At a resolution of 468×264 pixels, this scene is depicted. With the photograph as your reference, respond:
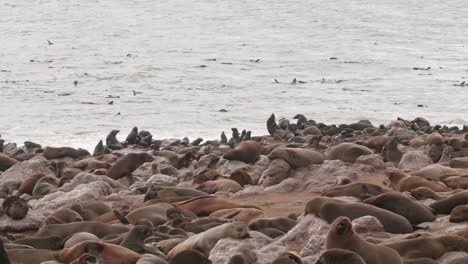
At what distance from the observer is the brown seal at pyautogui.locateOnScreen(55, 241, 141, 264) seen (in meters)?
5.39

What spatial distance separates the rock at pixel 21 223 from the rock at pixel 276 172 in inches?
99.1

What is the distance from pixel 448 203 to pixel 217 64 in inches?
1134

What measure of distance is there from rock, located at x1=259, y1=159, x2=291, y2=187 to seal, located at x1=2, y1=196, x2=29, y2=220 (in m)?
2.65

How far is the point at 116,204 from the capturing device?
A: 8664 millimetres

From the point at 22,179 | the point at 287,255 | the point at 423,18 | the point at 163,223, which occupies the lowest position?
the point at 423,18

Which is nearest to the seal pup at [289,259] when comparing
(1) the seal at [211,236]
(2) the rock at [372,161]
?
(1) the seal at [211,236]

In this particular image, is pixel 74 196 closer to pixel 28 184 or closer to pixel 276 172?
pixel 28 184

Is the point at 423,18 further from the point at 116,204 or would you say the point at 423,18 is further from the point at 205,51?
the point at 116,204

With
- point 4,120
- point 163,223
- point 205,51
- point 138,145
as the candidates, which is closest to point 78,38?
point 205,51

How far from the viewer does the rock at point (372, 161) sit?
991cm

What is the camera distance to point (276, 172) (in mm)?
9391

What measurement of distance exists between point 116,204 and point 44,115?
16.0 metres

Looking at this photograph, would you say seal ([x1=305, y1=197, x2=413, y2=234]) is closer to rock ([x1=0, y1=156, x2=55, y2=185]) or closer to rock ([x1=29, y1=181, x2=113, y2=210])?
rock ([x1=29, y1=181, x2=113, y2=210])

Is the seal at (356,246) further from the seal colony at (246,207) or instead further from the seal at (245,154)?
the seal at (245,154)
